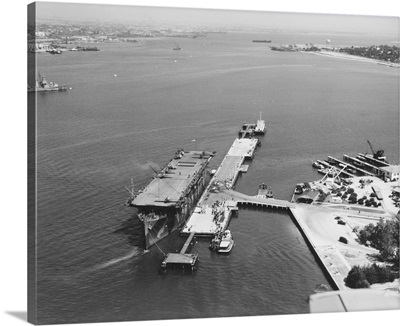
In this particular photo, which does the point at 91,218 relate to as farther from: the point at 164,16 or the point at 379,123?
the point at 379,123

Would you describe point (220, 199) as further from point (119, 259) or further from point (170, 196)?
point (119, 259)

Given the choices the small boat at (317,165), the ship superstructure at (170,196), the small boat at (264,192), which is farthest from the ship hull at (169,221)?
the small boat at (317,165)

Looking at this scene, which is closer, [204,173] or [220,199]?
[220,199]

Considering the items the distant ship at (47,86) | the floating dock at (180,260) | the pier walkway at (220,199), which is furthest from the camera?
the distant ship at (47,86)

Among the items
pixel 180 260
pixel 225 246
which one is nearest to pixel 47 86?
pixel 225 246

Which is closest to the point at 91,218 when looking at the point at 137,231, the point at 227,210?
the point at 137,231

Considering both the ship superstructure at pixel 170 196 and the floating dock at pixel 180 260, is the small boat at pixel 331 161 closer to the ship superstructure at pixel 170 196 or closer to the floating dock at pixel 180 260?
the ship superstructure at pixel 170 196
